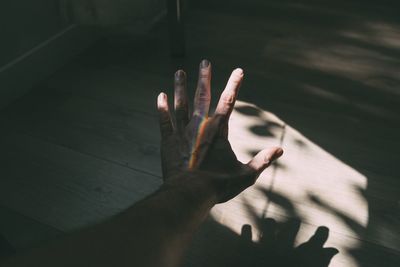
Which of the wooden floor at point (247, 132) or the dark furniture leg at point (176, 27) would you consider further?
the dark furniture leg at point (176, 27)

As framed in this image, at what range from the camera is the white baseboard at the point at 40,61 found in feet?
8.20

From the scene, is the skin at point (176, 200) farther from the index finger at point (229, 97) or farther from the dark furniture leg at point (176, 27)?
the dark furniture leg at point (176, 27)

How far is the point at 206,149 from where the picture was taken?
1.33 meters

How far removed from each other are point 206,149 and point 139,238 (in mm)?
478

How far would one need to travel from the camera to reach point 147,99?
2.59m

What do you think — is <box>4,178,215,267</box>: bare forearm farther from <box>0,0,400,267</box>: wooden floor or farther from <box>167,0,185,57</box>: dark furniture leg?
<box>167,0,185,57</box>: dark furniture leg

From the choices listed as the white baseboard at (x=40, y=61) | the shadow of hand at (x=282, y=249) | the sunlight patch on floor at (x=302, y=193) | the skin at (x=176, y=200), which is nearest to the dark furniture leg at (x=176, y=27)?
the white baseboard at (x=40, y=61)

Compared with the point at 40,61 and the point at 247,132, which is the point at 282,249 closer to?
the point at 247,132

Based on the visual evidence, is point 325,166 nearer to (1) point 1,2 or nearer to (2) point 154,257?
(2) point 154,257

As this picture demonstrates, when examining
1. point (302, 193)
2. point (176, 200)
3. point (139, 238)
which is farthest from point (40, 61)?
point (139, 238)

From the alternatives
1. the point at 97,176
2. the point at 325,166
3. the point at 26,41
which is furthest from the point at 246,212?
the point at 26,41

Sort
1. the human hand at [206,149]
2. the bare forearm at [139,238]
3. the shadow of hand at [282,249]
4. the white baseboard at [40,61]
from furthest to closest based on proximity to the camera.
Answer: the white baseboard at [40,61] → the shadow of hand at [282,249] → the human hand at [206,149] → the bare forearm at [139,238]

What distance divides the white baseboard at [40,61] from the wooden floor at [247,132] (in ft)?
0.20

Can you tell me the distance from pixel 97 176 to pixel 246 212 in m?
0.79
